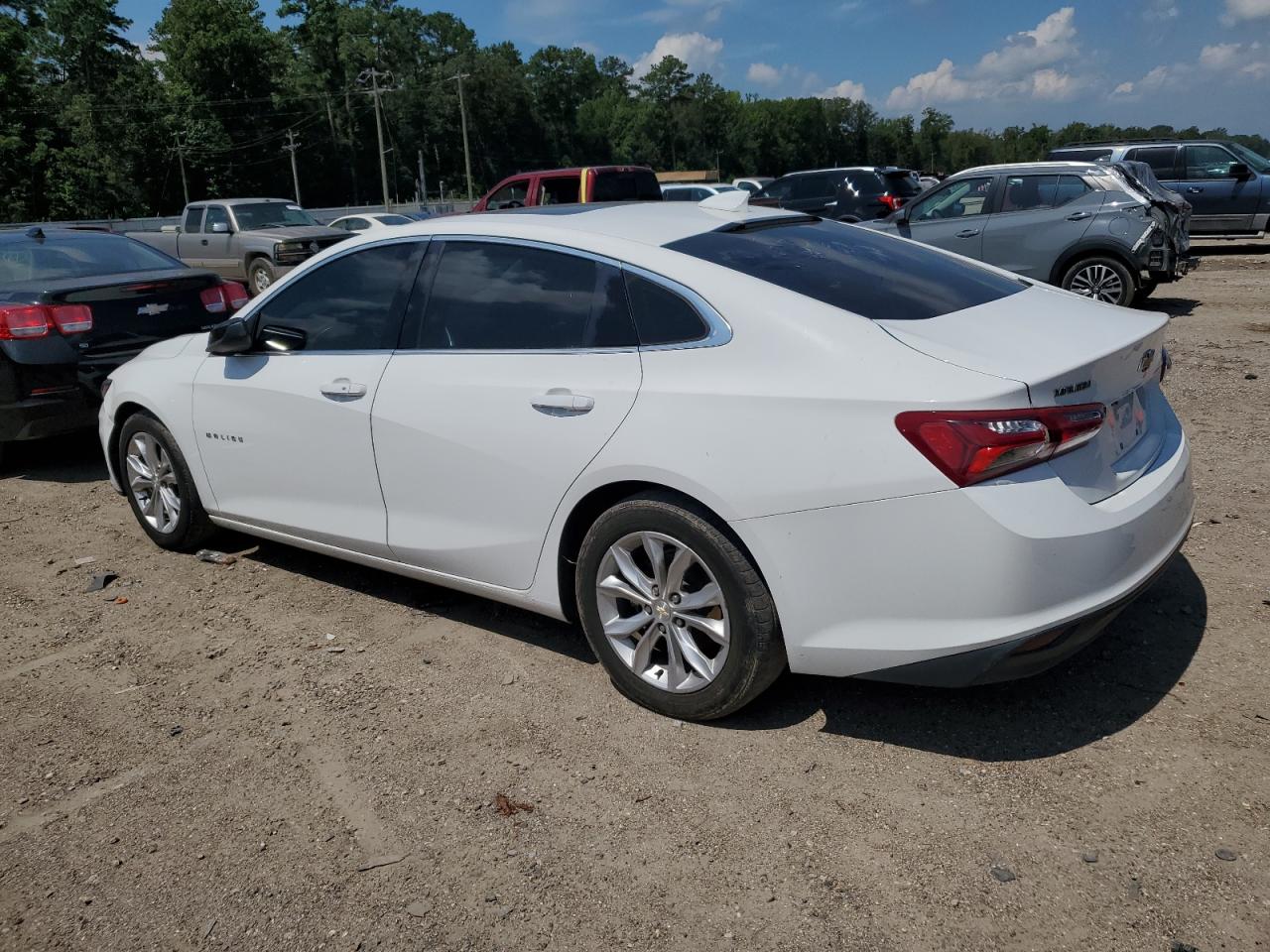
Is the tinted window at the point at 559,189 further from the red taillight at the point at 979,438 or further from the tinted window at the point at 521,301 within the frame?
the red taillight at the point at 979,438

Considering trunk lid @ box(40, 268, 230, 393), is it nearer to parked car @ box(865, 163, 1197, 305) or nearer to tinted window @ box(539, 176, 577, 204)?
parked car @ box(865, 163, 1197, 305)

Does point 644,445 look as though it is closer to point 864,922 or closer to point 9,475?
point 864,922

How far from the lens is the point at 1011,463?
2.81 metres

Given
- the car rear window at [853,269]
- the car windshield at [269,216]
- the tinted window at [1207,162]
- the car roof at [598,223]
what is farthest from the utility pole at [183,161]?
the car rear window at [853,269]

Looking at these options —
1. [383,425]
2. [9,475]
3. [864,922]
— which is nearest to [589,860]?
[864,922]

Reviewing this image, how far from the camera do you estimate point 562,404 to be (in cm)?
349

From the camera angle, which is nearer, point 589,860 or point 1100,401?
point 589,860

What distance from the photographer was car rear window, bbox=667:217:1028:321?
131 inches

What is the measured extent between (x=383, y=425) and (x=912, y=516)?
2.11 meters

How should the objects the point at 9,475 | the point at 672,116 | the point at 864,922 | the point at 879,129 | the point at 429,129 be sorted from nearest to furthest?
1. the point at 864,922
2. the point at 9,475
3. the point at 429,129
4. the point at 672,116
5. the point at 879,129

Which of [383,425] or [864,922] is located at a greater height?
[383,425]

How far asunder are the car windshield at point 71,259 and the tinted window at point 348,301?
143 inches

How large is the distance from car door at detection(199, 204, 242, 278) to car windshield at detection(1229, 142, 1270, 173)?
17.2 meters

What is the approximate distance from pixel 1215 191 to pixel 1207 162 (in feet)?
1.74
